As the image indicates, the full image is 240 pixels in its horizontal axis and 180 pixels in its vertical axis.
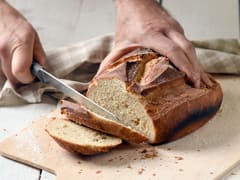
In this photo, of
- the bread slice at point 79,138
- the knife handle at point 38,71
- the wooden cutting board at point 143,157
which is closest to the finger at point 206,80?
the wooden cutting board at point 143,157

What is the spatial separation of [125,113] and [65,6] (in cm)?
103

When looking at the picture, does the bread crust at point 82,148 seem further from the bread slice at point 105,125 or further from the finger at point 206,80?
the finger at point 206,80

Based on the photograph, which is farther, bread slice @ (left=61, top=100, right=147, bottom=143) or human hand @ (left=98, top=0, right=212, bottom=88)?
human hand @ (left=98, top=0, right=212, bottom=88)

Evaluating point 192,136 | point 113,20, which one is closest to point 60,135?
point 192,136

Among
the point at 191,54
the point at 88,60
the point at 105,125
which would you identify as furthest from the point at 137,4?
the point at 105,125

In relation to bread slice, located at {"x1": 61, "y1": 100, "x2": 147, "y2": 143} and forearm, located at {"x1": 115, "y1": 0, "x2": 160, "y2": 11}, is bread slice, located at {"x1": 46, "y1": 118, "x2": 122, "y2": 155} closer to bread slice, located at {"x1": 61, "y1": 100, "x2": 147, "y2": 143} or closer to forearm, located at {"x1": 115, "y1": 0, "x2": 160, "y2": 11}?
bread slice, located at {"x1": 61, "y1": 100, "x2": 147, "y2": 143}

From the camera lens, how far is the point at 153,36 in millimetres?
2029

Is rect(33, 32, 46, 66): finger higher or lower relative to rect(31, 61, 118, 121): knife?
higher

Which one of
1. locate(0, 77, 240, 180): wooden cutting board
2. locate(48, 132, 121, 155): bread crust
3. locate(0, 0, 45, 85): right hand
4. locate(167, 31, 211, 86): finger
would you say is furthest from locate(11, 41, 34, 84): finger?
locate(167, 31, 211, 86): finger

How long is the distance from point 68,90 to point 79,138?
196mm

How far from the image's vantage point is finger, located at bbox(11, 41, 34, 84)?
2.00 meters

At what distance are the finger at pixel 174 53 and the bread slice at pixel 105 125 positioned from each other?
0.24 meters

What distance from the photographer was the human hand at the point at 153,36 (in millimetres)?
1928

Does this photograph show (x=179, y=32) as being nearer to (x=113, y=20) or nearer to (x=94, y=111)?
(x=94, y=111)
